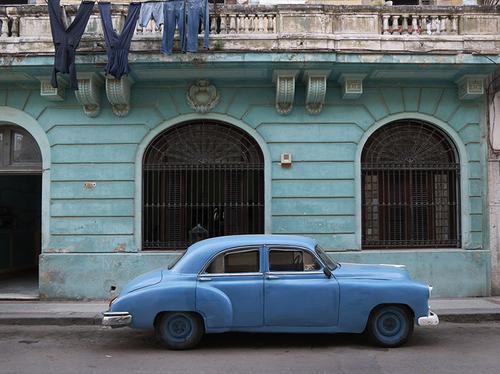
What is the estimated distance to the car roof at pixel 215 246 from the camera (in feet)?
22.7

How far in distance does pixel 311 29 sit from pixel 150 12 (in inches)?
118

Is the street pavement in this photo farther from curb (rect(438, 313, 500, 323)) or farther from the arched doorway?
the arched doorway

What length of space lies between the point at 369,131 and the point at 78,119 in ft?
19.0

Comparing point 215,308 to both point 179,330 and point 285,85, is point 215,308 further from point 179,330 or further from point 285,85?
point 285,85

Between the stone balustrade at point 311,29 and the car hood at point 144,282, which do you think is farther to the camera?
the stone balustrade at point 311,29

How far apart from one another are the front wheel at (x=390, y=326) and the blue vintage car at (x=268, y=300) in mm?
12

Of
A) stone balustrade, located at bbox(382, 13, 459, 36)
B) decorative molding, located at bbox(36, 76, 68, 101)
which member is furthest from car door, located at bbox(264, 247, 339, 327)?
decorative molding, located at bbox(36, 76, 68, 101)

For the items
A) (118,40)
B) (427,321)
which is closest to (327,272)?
(427,321)

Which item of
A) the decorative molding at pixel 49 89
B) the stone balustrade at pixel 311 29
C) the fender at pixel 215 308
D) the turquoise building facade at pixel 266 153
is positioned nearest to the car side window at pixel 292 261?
the fender at pixel 215 308

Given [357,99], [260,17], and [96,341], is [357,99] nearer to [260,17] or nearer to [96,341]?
[260,17]

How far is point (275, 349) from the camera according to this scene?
689 cm

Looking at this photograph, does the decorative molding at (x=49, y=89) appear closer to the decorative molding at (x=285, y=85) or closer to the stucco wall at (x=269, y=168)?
the stucco wall at (x=269, y=168)

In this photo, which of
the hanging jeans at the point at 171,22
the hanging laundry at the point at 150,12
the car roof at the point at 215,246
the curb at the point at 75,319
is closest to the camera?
the car roof at the point at 215,246

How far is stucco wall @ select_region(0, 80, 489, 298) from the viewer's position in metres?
10.3
